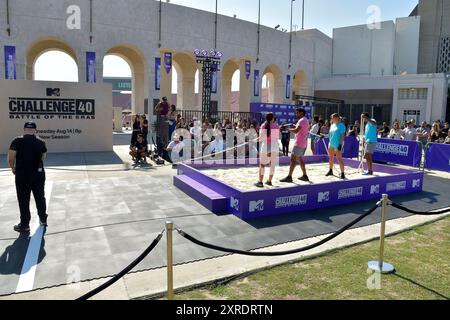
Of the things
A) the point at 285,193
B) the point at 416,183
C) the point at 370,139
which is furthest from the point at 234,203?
the point at 416,183

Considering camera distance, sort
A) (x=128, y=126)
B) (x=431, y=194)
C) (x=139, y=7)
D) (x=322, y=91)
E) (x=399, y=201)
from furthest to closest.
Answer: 1. (x=322, y=91)
2. (x=128, y=126)
3. (x=139, y=7)
4. (x=431, y=194)
5. (x=399, y=201)

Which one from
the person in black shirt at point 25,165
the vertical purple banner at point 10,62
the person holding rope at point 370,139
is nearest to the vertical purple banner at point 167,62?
the vertical purple banner at point 10,62

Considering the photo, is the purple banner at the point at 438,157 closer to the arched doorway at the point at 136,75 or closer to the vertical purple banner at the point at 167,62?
the vertical purple banner at the point at 167,62

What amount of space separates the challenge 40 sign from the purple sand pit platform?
26.4 feet

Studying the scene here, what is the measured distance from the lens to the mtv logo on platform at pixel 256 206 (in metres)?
6.95

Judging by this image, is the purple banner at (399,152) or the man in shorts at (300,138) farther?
the purple banner at (399,152)

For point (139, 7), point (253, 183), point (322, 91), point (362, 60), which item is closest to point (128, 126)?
point (139, 7)

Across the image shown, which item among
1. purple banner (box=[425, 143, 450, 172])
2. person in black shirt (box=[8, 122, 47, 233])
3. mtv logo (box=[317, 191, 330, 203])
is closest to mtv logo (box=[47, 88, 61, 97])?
person in black shirt (box=[8, 122, 47, 233])

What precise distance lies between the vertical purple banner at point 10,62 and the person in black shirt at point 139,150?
13245 millimetres

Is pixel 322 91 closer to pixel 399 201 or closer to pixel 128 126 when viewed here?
pixel 128 126

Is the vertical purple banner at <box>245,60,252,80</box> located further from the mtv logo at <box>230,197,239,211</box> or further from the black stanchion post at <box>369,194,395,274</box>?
the black stanchion post at <box>369,194,395,274</box>

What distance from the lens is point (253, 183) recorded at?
878 centimetres

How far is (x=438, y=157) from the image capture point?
1322cm
